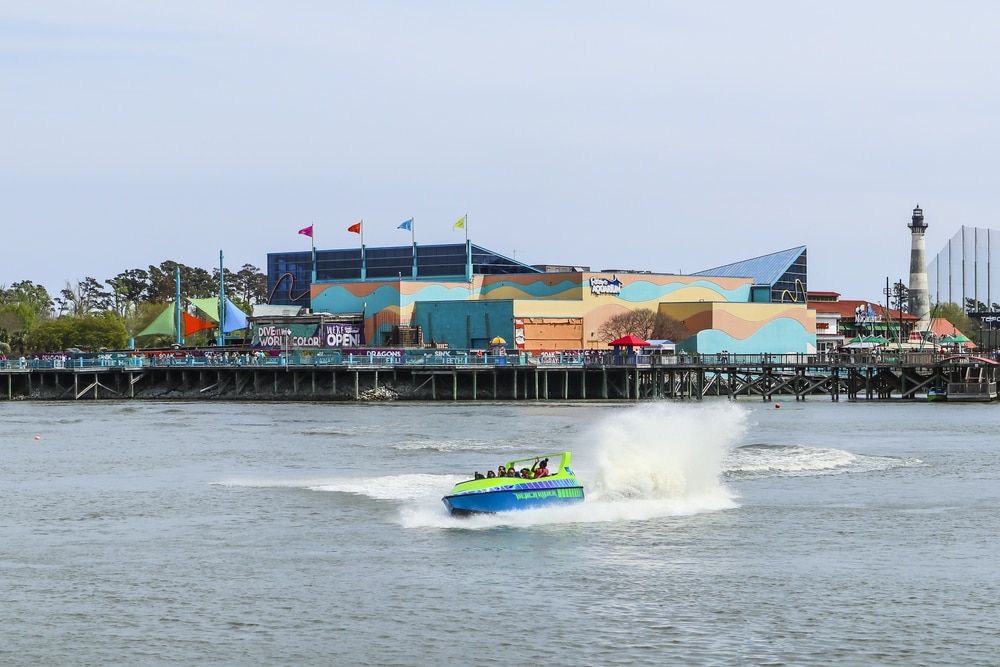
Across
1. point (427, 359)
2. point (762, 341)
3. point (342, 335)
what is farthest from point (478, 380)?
point (762, 341)

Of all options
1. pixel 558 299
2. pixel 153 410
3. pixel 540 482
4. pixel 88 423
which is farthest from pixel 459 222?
pixel 540 482

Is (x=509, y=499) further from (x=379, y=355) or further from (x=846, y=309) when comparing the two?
(x=846, y=309)

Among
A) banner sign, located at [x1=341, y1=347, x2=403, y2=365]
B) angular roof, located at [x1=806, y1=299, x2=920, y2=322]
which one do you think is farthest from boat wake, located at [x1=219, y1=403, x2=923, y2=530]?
angular roof, located at [x1=806, y1=299, x2=920, y2=322]

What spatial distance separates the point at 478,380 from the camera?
112 meters

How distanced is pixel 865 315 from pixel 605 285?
63.7 m

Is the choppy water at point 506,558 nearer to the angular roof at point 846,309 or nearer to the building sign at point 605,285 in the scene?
the building sign at point 605,285

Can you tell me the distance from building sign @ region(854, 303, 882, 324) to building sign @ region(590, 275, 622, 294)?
59.7 meters

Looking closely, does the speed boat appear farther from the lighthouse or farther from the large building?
the lighthouse

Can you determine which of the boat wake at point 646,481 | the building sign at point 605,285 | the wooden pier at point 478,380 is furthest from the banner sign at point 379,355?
Answer: the boat wake at point 646,481

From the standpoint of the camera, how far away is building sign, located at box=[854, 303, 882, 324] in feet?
591

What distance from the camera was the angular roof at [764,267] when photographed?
150625 mm

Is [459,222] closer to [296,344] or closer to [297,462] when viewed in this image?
[296,344]

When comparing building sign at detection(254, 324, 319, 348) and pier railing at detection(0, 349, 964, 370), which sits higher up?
building sign at detection(254, 324, 319, 348)

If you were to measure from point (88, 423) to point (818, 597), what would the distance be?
2367 inches
